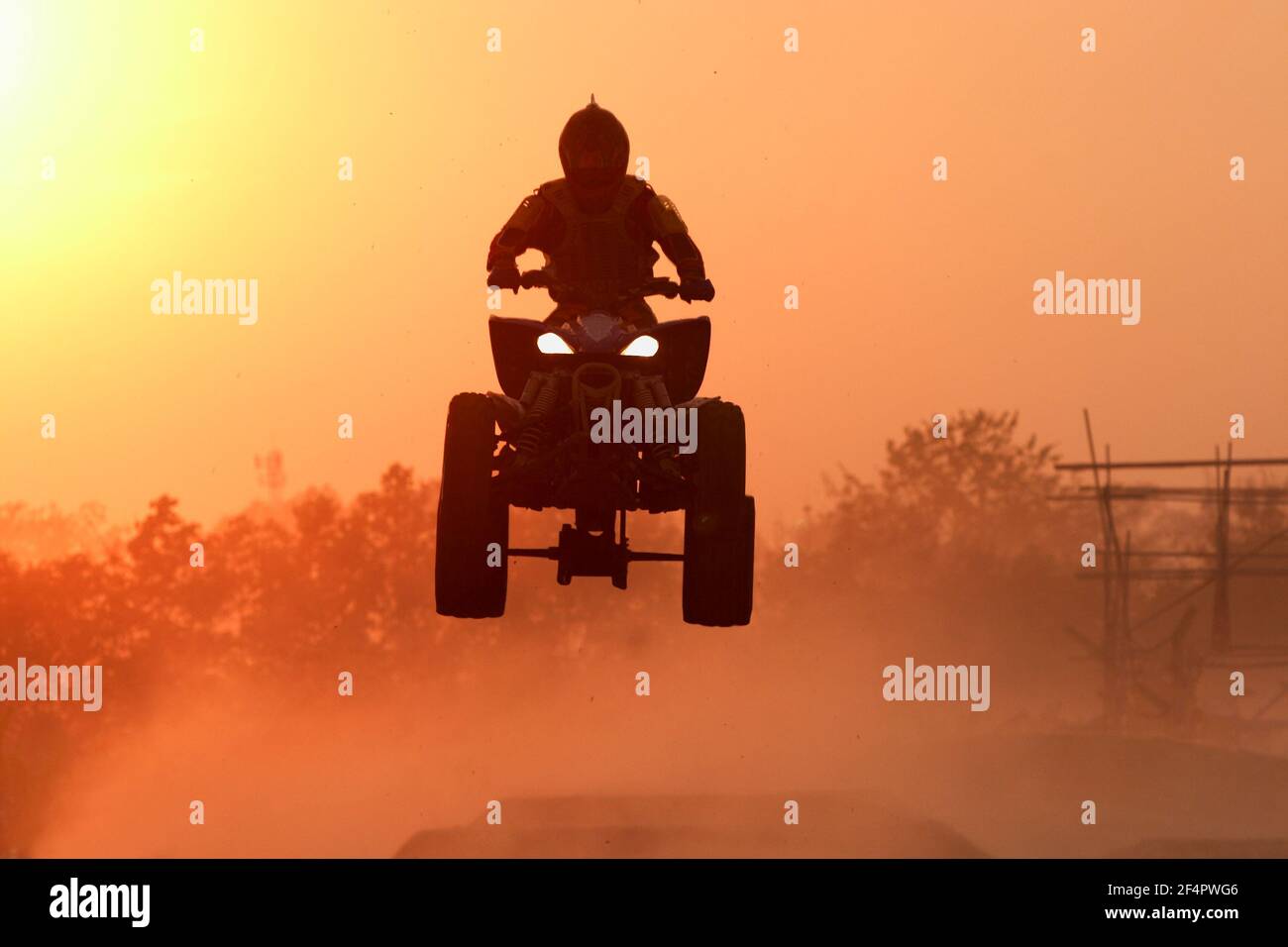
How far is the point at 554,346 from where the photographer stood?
17.3 metres

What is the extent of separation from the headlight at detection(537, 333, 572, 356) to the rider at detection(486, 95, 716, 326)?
541 millimetres

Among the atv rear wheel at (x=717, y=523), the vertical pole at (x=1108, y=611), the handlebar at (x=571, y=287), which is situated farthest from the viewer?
the vertical pole at (x=1108, y=611)

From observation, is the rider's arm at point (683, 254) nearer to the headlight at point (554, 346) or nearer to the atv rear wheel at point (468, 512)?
the headlight at point (554, 346)

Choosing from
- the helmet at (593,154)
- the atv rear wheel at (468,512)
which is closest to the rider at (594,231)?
the helmet at (593,154)

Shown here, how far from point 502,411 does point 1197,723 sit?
32.6 metres

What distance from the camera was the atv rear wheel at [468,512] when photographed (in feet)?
55.1

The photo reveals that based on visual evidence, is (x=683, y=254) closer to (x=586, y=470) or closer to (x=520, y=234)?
(x=520, y=234)

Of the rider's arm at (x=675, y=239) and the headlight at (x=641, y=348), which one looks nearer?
the headlight at (x=641, y=348)

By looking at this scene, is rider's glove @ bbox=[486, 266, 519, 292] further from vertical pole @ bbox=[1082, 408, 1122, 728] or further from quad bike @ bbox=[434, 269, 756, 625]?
vertical pole @ bbox=[1082, 408, 1122, 728]

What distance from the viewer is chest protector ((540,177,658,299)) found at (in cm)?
1798

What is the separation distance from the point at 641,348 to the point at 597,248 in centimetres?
123

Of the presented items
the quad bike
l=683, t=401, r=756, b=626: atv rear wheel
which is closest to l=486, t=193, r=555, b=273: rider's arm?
the quad bike

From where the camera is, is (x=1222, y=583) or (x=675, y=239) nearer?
(x=675, y=239)

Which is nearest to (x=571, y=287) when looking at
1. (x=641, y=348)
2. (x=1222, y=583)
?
(x=641, y=348)
